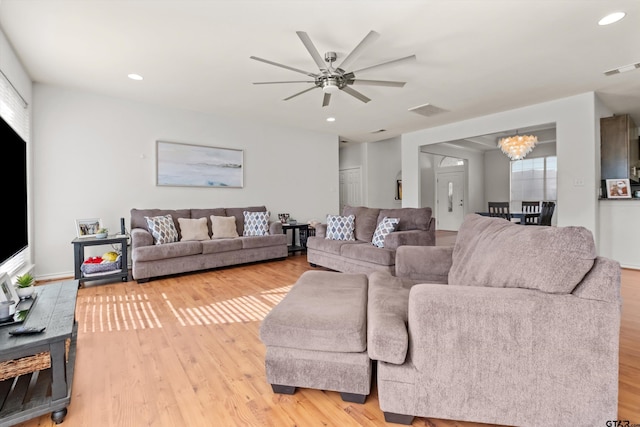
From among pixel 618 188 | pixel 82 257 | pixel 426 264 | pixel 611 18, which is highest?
pixel 611 18

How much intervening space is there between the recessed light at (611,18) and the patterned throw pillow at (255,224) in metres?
4.60

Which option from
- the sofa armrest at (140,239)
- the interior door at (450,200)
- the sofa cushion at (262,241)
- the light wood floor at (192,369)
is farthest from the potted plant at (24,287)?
the interior door at (450,200)

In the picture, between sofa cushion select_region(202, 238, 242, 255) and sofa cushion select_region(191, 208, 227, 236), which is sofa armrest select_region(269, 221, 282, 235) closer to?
sofa cushion select_region(202, 238, 242, 255)

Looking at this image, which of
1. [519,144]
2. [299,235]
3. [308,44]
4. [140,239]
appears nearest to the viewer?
[308,44]

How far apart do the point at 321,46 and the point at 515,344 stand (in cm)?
285

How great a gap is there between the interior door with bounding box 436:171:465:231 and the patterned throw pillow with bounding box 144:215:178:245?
7658mm

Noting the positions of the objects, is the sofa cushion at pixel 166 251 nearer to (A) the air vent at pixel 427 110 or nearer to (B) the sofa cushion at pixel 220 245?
(B) the sofa cushion at pixel 220 245

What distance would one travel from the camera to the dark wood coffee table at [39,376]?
126cm

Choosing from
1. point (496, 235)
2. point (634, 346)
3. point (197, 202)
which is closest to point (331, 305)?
point (496, 235)

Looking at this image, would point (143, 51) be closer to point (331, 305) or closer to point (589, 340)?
point (331, 305)

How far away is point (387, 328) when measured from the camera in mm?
1271

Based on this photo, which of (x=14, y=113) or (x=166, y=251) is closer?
(x=14, y=113)

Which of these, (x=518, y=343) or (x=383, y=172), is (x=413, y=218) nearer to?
(x=518, y=343)

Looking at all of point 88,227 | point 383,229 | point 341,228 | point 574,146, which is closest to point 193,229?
point 88,227
